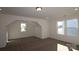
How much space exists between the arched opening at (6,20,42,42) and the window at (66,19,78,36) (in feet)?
1.49

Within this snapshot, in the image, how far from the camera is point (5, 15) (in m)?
1.21

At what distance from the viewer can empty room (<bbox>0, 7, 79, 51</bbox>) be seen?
4.00ft

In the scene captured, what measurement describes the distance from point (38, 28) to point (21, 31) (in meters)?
0.28

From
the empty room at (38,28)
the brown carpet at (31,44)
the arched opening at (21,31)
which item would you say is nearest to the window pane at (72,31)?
the empty room at (38,28)

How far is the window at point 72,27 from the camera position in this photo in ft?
3.99

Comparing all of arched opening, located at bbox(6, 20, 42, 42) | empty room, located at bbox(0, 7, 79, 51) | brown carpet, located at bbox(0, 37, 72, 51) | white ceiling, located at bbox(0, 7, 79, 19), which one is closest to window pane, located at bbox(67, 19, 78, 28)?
empty room, located at bbox(0, 7, 79, 51)

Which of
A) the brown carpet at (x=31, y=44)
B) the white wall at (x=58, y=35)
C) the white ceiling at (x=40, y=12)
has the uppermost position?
the white ceiling at (x=40, y=12)

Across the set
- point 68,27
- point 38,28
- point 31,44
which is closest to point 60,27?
point 68,27

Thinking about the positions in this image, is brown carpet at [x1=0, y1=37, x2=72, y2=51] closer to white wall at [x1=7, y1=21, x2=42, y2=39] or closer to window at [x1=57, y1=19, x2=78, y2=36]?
white wall at [x1=7, y1=21, x2=42, y2=39]

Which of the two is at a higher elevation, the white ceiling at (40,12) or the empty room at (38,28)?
the white ceiling at (40,12)

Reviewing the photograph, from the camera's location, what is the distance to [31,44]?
4.21ft

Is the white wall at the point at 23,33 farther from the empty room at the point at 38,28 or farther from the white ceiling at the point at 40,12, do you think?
the white ceiling at the point at 40,12
